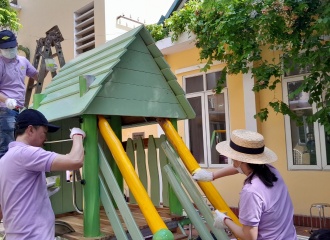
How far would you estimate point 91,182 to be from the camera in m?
2.47

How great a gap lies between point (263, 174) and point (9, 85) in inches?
110

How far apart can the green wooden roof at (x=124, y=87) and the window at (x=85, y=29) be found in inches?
237

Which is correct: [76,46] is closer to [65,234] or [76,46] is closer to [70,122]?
[70,122]

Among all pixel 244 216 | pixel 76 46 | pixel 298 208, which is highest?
pixel 76 46

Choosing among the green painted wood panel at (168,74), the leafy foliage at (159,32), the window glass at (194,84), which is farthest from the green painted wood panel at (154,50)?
the leafy foliage at (159,32)

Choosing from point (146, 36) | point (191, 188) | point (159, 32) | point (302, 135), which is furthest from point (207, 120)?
point (191, 188)

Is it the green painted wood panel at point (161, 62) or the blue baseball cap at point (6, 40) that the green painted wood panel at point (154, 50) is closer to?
the green painted wood panel at point (161, 62)

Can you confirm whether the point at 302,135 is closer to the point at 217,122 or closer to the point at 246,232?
the point at 217,122

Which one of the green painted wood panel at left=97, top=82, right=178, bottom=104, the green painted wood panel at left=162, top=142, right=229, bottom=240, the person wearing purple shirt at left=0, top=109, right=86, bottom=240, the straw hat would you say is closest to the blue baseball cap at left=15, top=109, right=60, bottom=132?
the person wearing purple shirt at left=0, top=109, right=86, bottom=240

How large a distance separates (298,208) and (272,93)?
6.25ft

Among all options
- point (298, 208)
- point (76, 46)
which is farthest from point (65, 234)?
point (76, 46)

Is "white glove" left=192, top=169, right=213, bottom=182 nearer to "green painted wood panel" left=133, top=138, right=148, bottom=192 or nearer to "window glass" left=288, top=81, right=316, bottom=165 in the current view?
"green painted wood panel" left=133, top=138, right=148, bottom=192

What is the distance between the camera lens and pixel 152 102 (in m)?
2.90

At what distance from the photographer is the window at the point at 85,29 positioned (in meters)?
9.02
